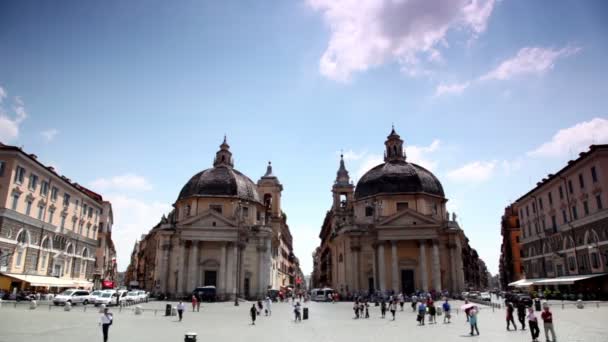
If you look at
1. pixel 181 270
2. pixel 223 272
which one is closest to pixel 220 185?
pixel 223 272

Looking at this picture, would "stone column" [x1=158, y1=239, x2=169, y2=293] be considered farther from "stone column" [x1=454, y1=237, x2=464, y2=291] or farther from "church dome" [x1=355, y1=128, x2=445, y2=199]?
"stone column" [x1=454, y1=237, x2=464, y2=291]

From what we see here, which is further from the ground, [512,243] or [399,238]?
[512,243]

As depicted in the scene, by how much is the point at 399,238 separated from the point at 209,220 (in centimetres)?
2348

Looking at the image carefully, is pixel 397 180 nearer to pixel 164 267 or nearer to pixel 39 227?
pixel 164 267

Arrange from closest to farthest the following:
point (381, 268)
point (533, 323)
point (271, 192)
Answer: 1. point (533, 323)
2. point (381, 268)
3. point (271, 192)

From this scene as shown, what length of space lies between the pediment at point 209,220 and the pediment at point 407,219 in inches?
749

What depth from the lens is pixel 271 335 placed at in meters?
19.5

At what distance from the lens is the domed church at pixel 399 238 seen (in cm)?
5241

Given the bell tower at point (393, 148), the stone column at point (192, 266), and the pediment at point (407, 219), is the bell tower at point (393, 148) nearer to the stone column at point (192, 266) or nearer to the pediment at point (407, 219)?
the pediment at point (407, 219)

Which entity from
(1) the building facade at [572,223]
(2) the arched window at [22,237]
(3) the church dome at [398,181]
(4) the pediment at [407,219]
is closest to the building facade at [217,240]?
(3) the church dome at [398,181]

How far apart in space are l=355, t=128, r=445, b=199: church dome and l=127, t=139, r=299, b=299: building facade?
15144mm

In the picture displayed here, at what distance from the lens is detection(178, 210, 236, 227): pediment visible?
5350 centimetres

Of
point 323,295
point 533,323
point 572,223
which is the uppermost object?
point 572,223

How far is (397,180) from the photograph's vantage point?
58.2 m
